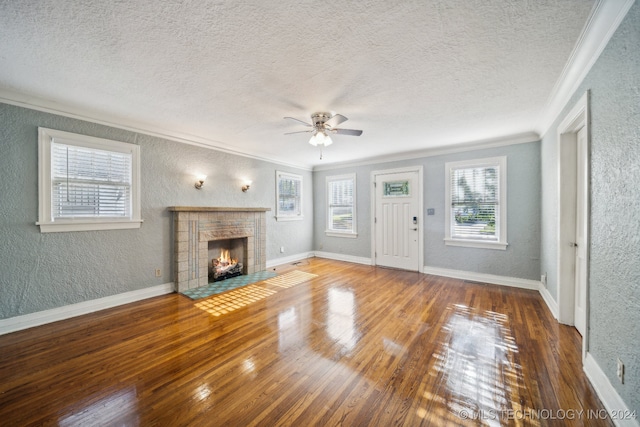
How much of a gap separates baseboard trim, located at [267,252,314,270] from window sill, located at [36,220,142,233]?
272cm

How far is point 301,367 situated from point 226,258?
10.9ft

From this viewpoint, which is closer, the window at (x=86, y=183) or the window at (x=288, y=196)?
the window at (x=86, y=183)

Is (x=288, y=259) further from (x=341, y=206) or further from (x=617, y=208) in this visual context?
(x=617, y=208)

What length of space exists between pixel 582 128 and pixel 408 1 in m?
2.51

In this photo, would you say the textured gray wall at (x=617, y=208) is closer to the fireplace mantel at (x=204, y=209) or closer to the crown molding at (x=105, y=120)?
the fireplace mantel at (x=204, y=209)

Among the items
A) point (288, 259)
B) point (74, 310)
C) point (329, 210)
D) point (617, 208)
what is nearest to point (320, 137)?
point (617, 208)

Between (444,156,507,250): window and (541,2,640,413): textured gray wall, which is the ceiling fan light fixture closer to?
(541,2,640,413): textured gray wall

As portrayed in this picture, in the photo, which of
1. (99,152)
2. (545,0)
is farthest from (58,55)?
(545,0)

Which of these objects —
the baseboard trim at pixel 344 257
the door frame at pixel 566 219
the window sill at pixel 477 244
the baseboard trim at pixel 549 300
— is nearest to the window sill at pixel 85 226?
the baseboard trim at pixel 344 257

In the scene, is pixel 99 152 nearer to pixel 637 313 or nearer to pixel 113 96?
pixel 113 96

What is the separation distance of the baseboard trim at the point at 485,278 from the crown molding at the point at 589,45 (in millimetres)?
2696

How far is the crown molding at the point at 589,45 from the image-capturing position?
4.78 ft

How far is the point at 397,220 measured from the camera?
536cm

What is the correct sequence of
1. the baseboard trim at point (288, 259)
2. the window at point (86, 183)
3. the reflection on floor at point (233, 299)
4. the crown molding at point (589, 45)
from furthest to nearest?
1. the baseboard trim at point (288, 259)
2. the reflection on floor at point (233, 299)
3. the window at point (86, 183)
4. the crown molding at point (589, 45)
